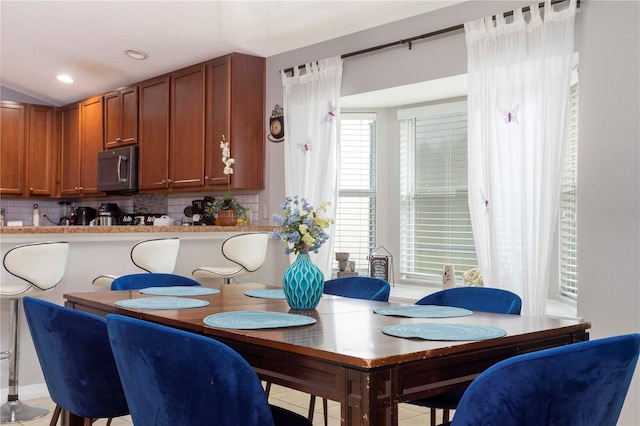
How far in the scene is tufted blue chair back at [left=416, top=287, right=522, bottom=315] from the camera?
98.5 inches

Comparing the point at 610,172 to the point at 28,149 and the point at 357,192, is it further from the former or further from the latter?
the point at 28,149

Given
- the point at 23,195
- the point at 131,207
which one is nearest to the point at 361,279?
the point at 131,207

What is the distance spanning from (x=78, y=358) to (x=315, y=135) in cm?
328

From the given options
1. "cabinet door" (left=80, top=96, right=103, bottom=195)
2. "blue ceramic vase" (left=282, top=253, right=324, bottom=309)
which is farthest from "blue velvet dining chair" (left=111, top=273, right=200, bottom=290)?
"cabinet door" (left=80, top=96, right=103, bottom=195)

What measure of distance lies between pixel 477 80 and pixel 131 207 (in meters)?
4.53

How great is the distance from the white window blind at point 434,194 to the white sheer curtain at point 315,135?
64 centimetres

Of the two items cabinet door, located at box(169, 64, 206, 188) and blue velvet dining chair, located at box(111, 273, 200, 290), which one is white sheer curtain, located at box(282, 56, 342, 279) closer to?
cabinet door, located at box(169, 64, 206, 188)

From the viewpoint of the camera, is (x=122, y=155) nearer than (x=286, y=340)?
No

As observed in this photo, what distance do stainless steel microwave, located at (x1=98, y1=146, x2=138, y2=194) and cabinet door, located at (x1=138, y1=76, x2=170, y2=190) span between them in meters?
0.07

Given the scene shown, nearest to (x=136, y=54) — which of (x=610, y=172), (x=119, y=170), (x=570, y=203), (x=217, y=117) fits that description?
(x=217, y=117)

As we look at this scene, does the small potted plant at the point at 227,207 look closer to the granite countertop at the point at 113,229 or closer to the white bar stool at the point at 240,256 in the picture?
the granite countertop at the point at 113,229

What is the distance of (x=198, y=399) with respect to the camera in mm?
1493

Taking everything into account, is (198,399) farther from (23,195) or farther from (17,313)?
(23,195)

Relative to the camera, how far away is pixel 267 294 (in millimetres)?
2801
